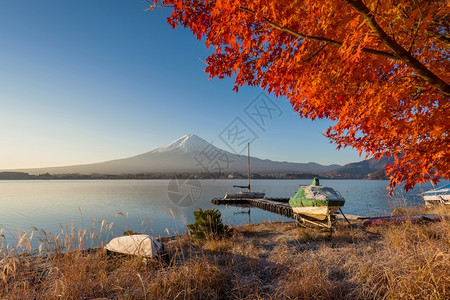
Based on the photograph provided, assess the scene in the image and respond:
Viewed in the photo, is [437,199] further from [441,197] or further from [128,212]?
[128,212]

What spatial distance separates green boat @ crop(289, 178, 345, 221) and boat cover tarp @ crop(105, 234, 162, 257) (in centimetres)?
701

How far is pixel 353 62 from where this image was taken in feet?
13.6

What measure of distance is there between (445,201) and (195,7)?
929 inches

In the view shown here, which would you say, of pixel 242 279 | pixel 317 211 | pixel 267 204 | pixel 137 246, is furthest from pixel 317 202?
pixel 267 204

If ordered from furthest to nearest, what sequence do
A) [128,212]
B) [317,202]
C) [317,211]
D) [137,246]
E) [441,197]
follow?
[128,212] < [441,197] < [317,211] < [317,202] < [137,246]

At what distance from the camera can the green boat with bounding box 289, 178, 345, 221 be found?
982 centimetres

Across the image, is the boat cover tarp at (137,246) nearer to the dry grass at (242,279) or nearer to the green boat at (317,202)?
the dry grass at (242,279)

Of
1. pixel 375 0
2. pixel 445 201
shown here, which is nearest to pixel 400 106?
pixel 375 0

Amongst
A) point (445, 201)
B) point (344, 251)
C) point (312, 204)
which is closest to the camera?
point (344, 251)

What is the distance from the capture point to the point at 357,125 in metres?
4.84

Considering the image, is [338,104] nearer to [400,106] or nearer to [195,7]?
[400,106]

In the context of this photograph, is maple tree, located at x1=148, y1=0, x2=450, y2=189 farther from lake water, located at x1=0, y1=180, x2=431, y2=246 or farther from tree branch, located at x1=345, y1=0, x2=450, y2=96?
lake water, located at x1=0, y1=180, x2=431, y2=246

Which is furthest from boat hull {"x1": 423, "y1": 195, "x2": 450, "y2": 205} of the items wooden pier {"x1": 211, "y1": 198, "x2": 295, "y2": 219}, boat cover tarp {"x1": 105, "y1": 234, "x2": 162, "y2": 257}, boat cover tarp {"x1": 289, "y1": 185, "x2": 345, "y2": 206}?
boat cover tarp {"x1": 105, "y1": 234, "x2": 162, "y2": 257}

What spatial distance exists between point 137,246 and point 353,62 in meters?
5.47
